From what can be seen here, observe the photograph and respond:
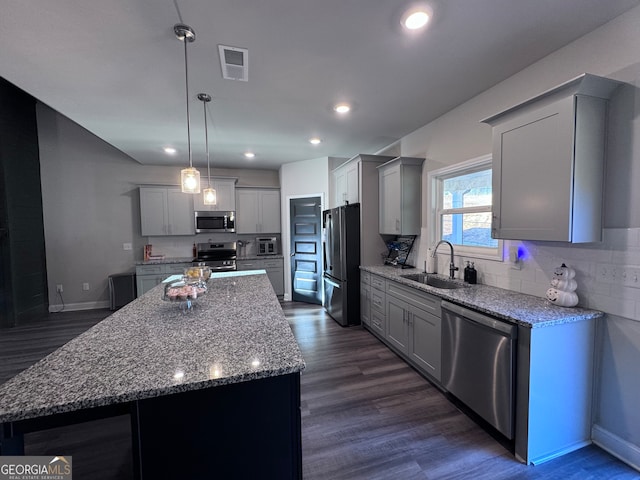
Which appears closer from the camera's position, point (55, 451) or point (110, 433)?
point (110, 433)

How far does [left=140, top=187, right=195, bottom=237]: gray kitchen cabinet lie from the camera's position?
5.15m

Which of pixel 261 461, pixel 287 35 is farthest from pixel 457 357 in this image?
→ pixel 287 35

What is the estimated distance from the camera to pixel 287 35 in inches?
71.2

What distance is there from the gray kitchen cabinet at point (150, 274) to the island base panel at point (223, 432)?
4.52m

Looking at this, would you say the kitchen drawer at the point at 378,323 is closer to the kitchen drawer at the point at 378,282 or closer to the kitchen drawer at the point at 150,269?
the kitchen drawer at the point at 378,282

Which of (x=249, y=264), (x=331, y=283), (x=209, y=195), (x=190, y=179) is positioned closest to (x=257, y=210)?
(x=249, y=264)

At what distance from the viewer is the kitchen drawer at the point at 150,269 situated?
4906 mm

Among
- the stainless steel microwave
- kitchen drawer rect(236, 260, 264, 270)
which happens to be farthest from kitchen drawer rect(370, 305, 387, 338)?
the stainless steel microwave

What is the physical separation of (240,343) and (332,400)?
1.40 meters

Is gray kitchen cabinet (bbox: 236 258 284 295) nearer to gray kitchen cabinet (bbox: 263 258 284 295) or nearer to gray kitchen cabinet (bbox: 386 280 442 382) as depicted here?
gray kitchen cabinet (bbox: 263 258 284 295)

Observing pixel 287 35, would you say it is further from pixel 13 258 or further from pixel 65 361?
pixel 13 258

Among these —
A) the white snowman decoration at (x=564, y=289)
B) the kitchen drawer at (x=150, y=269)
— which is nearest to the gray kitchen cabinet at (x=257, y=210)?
the kitchen drawer at (x=150, y=269)

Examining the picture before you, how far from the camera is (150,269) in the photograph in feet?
16.3

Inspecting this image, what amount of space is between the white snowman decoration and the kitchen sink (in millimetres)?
857
